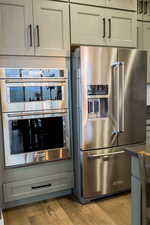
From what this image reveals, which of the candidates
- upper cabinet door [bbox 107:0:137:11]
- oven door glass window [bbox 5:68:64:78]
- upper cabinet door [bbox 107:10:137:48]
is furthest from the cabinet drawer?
upper cabinet door [bbox 107:0:137:11]

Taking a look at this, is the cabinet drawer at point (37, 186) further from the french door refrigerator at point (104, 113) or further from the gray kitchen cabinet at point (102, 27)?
the gray kitchen cabinet at point (102, 27)

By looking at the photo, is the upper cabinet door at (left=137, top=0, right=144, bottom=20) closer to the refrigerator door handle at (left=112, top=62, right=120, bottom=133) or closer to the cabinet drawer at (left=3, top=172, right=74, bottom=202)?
the refrigerator door handle at (left=112, top=62, right=120, bottom=133)

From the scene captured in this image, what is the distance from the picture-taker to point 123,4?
8.93 feet

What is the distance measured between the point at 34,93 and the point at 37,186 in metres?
1.13

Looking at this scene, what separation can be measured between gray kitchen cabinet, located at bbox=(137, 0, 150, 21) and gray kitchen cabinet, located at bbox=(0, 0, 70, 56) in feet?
4.01

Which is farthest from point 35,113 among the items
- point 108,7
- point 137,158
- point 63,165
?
point 108,7

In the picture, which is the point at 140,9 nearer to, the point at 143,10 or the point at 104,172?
the point at 143,10

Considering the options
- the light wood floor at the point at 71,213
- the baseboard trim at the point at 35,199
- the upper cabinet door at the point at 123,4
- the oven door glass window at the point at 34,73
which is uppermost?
the upper cabinet door at the point at 123,4

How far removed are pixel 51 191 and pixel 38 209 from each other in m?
0.25

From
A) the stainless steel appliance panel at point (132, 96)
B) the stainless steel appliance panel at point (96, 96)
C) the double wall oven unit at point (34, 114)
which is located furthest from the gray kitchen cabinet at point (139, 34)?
the double wall oven unit at point (34, 114)

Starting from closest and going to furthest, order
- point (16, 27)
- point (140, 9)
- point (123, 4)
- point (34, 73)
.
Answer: point (16, 27) → point (34, 73) → point (123, 4) → point (140, 9)

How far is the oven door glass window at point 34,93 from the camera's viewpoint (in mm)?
2320

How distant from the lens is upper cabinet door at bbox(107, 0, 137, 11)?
104 inches

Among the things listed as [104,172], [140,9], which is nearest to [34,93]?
[104,172]
